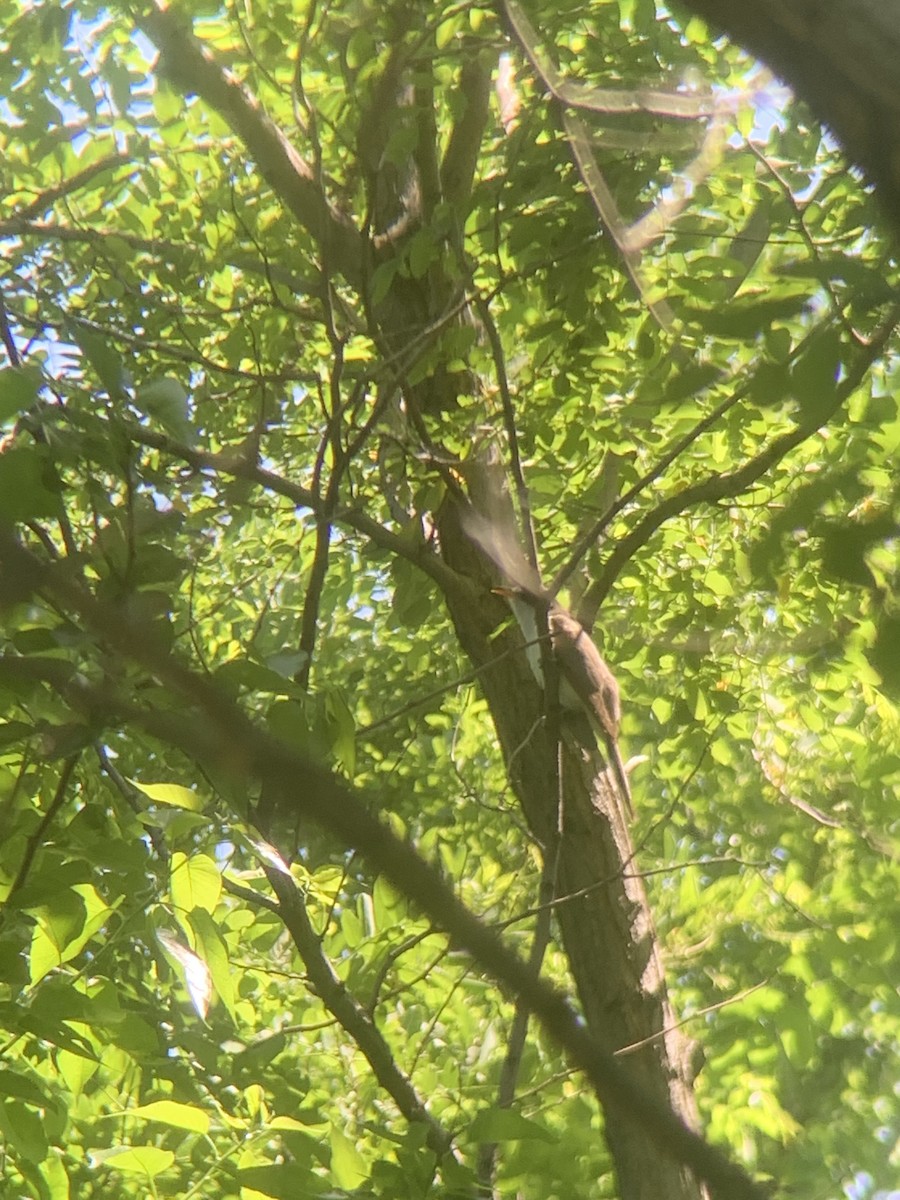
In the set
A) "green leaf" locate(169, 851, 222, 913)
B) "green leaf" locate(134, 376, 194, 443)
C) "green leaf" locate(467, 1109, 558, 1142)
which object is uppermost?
"green leaf" locate(134, 376, 194, 443)

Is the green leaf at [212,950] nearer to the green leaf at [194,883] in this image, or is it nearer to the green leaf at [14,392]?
the green leaf at [194,883]

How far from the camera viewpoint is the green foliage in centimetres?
130

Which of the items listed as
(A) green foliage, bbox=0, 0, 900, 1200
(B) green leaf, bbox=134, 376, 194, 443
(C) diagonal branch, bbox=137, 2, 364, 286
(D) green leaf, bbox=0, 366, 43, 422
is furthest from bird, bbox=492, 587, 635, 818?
(D) green leaf, bbox=0, 366, 43, 422

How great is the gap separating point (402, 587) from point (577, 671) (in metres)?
0.60

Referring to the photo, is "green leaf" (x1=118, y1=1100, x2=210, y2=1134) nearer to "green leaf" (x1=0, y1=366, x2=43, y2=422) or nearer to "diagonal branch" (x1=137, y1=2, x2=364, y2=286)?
"green leaf" (x1=0, y1=366, x2=43, y2=422)

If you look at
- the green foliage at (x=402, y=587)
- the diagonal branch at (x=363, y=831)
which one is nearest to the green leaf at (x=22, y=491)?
the green foliage at (x=402, y=587)

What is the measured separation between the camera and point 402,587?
311cm

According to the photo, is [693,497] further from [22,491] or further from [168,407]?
[22,491]

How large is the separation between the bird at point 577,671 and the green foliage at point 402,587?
0.54ft

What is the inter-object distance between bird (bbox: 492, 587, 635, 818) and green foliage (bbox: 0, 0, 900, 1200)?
0.16m

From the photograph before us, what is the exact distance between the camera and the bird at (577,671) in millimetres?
2703

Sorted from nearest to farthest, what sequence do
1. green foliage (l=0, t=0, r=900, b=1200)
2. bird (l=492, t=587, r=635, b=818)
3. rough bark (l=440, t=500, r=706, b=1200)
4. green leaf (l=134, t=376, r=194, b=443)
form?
1. green foliage (l=0, t=0, r=900, b=1200)
2. green leaf (l=134, t=376, r=194, b=443)
3. rough bark (l=440, t=500, r=706, b=1200)
4. bird (l=492, t=587, r=635, b=818)

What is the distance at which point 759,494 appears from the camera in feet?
10.5

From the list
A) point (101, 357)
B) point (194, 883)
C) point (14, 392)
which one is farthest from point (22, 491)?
point (194, 883)
